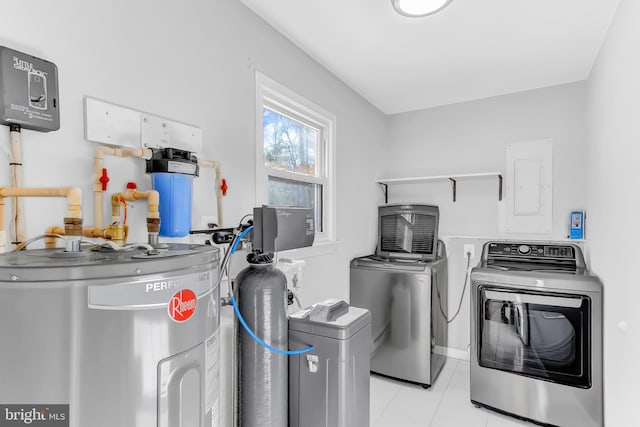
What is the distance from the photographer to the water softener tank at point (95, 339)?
2.11 ft

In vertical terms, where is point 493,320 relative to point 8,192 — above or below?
below

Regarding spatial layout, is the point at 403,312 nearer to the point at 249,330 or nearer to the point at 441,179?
the point at 441,179

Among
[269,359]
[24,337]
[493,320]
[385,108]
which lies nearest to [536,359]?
[493,320]

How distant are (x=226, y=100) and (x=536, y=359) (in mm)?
2483

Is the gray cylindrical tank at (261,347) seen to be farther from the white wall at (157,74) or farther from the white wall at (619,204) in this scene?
the white wall at (619,204)

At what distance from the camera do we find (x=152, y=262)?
0.75 m

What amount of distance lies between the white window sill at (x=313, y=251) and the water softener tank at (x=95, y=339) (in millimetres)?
1224

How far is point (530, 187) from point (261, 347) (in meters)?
2.62

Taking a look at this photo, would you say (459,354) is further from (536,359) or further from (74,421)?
(74,421)

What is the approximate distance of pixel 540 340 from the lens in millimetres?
2250

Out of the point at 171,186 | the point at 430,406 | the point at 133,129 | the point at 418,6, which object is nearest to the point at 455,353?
the point at 430,406

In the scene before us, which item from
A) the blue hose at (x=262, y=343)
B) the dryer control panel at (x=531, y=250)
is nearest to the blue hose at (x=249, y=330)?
the blue hose at (x=262, y=343)

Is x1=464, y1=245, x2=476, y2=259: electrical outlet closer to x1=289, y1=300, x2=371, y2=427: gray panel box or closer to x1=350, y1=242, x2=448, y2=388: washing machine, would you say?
x1=350, y1=242, x2=448, y2=388: washing machine

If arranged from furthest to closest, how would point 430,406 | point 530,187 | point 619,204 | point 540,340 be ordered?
point 530,187 < point 430,406 < point 540,340 < point 619,204
